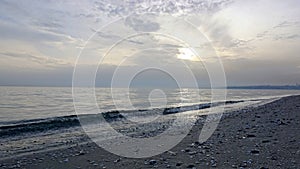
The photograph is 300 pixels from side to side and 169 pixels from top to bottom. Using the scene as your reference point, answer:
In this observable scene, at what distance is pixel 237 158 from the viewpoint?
916 cm

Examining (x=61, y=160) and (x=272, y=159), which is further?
(x=61, y=160)

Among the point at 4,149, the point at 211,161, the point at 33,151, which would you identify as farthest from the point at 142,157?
the point at 4,149

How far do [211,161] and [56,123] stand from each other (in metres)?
18.8

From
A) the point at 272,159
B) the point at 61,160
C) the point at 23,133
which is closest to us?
the point at 272,159

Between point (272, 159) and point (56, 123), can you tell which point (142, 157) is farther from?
point (56, 123)

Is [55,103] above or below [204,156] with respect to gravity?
above

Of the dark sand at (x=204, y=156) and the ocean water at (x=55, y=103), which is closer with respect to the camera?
the dark sand at (x=204, y=156)

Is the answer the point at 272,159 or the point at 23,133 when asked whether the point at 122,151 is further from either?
the point at 23,133

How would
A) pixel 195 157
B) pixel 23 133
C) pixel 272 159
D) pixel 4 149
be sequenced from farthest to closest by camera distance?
1. pixel 23 133
2. pixel 4 149
3. pixel 195 157
4. pixel 272 159

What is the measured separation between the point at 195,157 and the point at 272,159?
2491 millimetres

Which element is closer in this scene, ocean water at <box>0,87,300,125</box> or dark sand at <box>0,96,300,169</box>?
dark sand at <box>0,96,300,169</box>

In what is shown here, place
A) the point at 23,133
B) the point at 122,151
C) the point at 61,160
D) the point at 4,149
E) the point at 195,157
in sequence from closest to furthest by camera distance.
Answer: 1. the point at 195,157
2. the point at 61,160
3. the point at 122,151
4. the point at 4,149
5. the point at 23,133

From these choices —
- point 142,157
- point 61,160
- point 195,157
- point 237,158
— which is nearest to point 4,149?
point 61,160

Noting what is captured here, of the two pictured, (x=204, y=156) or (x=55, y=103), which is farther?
(x=55, y=103)
